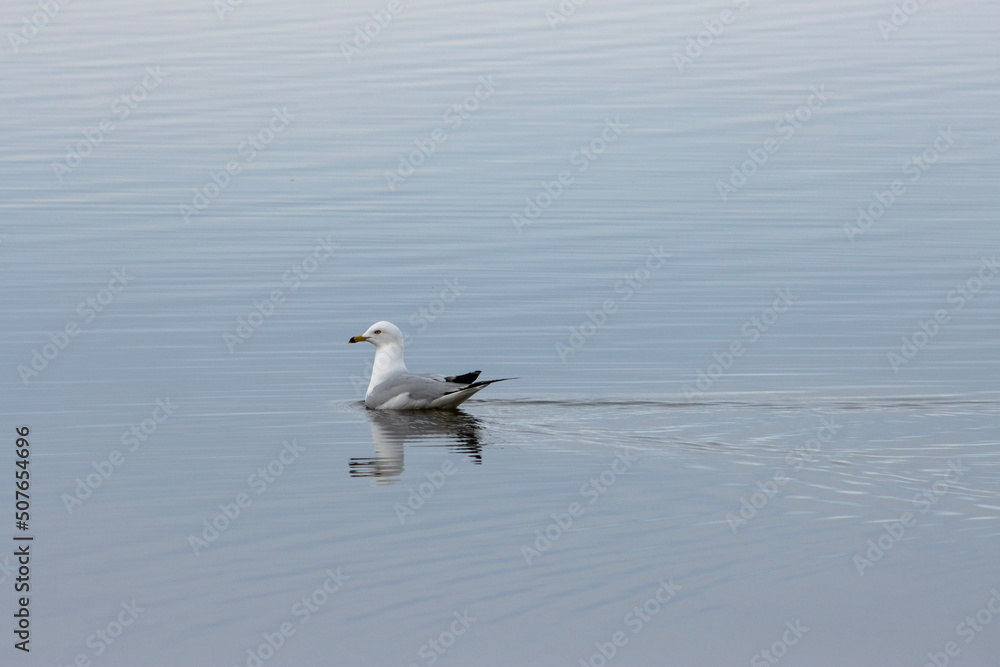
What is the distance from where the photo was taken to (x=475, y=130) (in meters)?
37.2

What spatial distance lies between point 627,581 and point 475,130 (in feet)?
83.9

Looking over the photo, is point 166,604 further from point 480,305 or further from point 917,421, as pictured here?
point 480,305

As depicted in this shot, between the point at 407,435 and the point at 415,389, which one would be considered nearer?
the point at 407,435

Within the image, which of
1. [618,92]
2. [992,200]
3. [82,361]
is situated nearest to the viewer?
[82,361]

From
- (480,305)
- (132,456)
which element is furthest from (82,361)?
(480,305)

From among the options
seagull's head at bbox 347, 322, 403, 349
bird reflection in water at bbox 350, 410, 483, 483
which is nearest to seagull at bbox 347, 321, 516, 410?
bird reflection in water at bbox 350, 410, 483, 483

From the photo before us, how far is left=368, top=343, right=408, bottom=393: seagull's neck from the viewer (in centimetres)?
1931

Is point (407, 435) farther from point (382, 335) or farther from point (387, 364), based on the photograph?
point (382, 335)

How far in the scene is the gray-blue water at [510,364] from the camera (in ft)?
39.5

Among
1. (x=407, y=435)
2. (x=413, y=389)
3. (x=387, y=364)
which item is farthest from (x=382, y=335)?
(x=407, y=435)

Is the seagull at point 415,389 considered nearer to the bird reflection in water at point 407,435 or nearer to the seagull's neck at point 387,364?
the seagull's neck at point 387,364


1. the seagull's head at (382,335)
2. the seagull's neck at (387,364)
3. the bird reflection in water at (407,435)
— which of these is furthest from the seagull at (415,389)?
the seagull's head at (382,335)

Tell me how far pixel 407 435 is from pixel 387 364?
1982 mm

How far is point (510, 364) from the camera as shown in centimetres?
2033
